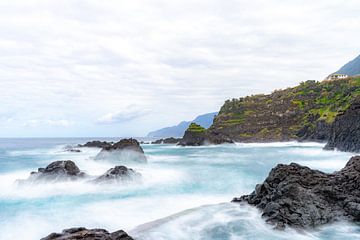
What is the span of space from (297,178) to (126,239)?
34.5 feet

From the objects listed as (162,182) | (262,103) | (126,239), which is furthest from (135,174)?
(262,103)

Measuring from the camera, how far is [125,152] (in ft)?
168

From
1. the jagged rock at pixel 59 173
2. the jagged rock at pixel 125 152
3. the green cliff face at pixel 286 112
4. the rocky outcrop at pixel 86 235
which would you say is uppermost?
the green cliff face at pixel 286 112

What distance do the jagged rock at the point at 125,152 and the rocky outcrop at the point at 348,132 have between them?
35.8m

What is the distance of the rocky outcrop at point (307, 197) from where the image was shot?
15781 mm

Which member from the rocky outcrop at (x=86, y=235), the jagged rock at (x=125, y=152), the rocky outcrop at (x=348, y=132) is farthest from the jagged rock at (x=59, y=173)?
the rocky outcrop at (x=348, y=132)

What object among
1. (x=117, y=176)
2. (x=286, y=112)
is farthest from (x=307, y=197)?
(x=286, y=112)

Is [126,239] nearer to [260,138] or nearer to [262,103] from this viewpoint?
[260,138]

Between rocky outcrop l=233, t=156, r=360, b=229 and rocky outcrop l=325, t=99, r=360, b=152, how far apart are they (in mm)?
42761

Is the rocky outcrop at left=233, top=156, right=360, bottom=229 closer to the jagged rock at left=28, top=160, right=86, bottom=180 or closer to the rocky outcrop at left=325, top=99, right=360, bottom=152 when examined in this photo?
the jagged rock at left=28, top=160, right=86, bottom=180

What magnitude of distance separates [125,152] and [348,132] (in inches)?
1604

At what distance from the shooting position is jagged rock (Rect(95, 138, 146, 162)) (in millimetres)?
50406

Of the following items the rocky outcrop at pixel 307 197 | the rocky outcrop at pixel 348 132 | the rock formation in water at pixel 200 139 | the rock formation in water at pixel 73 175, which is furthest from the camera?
the rock formation in water at pixel 200 139

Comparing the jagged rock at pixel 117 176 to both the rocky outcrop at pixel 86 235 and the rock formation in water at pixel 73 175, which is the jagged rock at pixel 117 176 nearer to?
→ the rock formation in water at pixel 73 175
